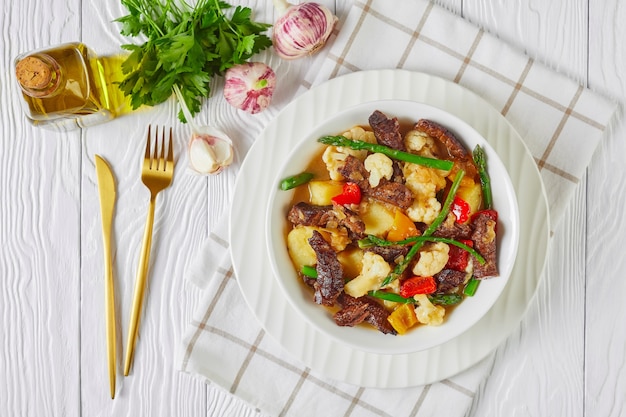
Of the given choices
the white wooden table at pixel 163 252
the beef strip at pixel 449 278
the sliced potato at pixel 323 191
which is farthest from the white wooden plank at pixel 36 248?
the beef strip at pixel 449 278

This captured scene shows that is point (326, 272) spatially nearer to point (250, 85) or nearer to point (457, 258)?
point (457, 258)

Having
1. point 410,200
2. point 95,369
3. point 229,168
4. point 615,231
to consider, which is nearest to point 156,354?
point 95,369

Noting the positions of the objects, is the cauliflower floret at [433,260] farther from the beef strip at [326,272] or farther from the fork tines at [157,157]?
the fork tines at [157,157]

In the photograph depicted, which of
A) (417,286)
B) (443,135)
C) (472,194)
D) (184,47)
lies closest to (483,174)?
(472,194)

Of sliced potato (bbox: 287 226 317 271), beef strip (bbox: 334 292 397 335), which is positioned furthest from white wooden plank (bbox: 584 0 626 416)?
sliced potato (bbox: 287 226 317 271)

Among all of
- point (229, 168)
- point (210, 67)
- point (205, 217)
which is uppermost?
point (210, 67)

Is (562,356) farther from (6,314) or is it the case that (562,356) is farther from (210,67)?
(6,314)

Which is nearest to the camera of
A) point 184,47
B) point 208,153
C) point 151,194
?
point 184,47
